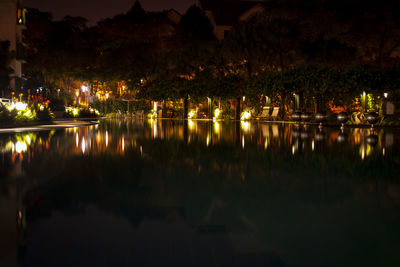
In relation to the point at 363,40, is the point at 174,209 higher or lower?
lower

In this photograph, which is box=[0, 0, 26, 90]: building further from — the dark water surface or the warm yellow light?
the dark water surface

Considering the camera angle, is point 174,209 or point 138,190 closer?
point 174,209

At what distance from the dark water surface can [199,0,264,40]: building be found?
50.3 metres

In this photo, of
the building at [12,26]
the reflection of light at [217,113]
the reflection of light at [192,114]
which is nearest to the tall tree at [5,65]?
the building at [12,26]

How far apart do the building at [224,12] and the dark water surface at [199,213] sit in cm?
5030

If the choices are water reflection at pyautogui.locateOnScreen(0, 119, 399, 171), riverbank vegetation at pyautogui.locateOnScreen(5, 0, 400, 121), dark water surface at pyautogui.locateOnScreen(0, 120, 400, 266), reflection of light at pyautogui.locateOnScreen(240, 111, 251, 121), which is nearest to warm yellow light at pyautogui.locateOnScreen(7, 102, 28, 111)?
water reflection at pyautogui.locateOnScreen(0, 119, 399, 171)

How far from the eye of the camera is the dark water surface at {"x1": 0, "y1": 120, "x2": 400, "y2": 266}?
336 centimetres

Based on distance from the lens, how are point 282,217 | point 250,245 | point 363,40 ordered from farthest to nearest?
point 363,40, point 282,217, point 250,245

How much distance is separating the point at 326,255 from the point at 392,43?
3214 centimetres

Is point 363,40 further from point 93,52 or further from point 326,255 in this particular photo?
point 93,52

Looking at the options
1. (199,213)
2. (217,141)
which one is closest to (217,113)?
(217,141)

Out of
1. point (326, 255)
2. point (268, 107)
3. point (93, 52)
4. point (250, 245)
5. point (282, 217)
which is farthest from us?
point (93, 52)

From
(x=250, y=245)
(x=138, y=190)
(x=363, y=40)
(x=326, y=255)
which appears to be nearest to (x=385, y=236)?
(x=326, y=255)

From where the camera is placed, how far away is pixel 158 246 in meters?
3.56
